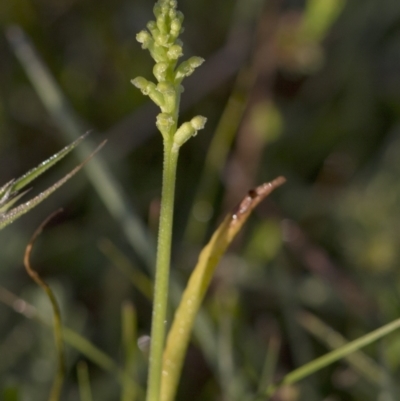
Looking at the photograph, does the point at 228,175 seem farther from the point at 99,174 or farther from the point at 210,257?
the point at 210,257

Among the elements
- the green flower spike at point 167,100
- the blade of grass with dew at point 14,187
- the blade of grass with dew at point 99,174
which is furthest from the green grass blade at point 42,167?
the blade of grass with dew at point 99,174

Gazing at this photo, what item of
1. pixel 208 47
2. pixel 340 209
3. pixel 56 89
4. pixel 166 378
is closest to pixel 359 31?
pixel 208 47

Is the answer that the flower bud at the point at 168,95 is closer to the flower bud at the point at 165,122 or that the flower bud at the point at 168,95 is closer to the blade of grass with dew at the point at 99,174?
the flower bud at the point at 165,122

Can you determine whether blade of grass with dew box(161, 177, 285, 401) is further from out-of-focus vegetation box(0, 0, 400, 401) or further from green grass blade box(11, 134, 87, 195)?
out-of-focus vegetation box(0, 0, 400, 401)

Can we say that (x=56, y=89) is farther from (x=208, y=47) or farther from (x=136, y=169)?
(x=208, y=47)

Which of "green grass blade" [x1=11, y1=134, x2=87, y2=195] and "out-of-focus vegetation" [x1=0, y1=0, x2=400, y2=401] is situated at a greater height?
"out-of-focus vegetation" [x1=0, y1=0, x2=400, y2=401]

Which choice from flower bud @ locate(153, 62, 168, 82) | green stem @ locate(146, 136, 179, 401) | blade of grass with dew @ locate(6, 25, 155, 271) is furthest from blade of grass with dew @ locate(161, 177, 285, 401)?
blade of grass with dew @ locate(6, 25, 155, 271)

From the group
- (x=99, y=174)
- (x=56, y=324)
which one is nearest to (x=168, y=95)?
(x=56, y=324)
